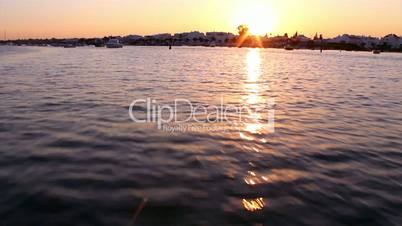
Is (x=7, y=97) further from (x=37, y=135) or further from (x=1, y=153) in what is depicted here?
(x=1, y=153)

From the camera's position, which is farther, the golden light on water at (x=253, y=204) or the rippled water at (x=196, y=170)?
the golden light on water at (x=253, y=204)

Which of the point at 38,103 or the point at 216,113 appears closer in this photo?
the point at 216,113

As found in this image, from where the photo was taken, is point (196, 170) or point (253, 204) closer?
point (253, 204)

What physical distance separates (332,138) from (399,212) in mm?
5415

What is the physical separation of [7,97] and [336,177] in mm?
18501

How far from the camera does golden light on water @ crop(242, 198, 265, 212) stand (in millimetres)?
6535

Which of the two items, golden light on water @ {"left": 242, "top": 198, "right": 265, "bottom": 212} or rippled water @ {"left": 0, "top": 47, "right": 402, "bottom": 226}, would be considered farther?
golden light on water @ {"left": 242, "top": 198, "right": 265, "bottom": 212}

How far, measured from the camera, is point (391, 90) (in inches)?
1080

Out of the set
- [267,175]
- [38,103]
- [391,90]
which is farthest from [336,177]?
[391,90]

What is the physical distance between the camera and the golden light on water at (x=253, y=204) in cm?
654

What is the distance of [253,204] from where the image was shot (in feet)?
22.0

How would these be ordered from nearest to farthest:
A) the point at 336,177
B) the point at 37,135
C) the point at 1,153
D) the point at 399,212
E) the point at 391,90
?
the point at 399,212
the point at 336,177
the point at 1,153
the point at 37,135
the point at 391,90

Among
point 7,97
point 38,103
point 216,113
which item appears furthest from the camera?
point 7,97

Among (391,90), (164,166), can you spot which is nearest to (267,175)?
(164,166)
